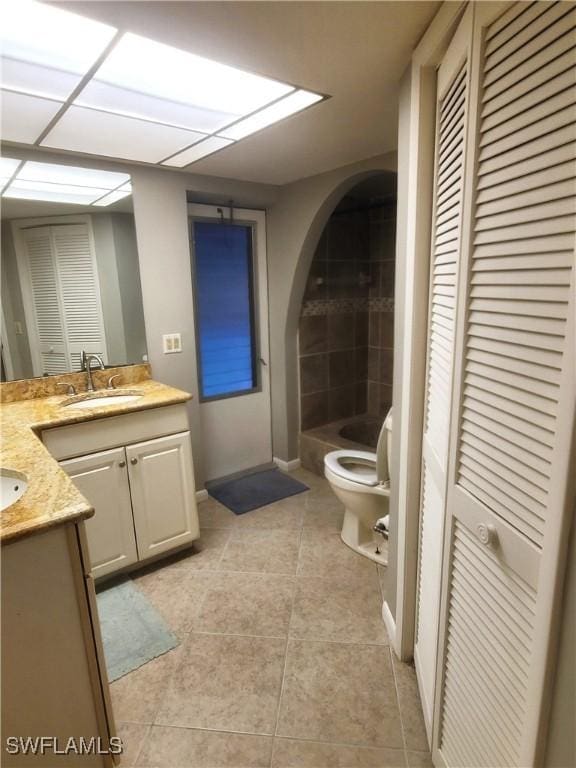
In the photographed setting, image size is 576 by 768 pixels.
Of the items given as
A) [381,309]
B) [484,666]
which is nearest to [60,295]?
[484,666]

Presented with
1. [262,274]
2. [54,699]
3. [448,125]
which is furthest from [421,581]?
[262,274]

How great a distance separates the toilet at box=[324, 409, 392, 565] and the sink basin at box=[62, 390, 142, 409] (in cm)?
119

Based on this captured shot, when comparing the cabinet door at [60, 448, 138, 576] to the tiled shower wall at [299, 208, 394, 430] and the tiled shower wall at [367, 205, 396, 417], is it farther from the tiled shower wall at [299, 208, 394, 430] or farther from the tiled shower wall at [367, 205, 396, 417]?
the tiled shower wall at [367, 205, 396, 417]

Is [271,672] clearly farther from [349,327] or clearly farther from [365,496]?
[349,327]

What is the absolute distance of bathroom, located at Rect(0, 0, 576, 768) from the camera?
0.76 metres

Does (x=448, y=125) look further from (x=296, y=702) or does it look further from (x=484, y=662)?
(x=296, y=702)

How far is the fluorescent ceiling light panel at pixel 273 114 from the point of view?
1469mm

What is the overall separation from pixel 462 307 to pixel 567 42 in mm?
473

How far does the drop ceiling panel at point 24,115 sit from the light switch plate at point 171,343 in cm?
115

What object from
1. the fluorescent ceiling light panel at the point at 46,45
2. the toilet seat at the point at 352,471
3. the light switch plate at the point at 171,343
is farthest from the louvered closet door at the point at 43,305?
the toilet seat at the point at 352,471

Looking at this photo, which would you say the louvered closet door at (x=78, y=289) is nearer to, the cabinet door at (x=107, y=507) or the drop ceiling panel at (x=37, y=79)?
the cabinet door at (x=107, y=507)

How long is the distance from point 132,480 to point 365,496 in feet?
3.97

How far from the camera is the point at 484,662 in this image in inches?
35.7

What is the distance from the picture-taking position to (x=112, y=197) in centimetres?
231
